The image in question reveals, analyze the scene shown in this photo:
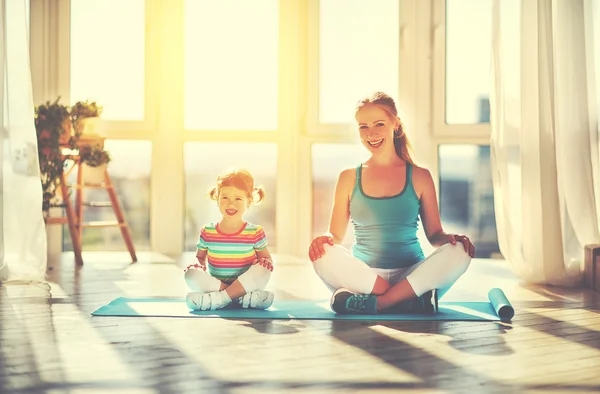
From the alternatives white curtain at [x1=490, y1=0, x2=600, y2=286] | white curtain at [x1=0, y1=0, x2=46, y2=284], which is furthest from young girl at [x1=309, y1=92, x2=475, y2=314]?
white curtain at [x1=0, y1=0, x2=46, y2=284]

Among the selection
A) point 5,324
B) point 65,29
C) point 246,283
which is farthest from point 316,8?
point 5,324

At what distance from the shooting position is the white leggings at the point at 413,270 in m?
2.31

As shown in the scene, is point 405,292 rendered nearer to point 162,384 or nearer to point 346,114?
point 162,384

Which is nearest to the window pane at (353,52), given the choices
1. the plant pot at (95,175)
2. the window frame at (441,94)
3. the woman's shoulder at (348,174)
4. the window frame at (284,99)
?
the window frame at (284,99)

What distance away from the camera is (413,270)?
2365mm

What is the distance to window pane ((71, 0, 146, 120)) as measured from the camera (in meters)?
4.43

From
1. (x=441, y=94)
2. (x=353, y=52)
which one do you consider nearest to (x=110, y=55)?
(x=353, y=52)

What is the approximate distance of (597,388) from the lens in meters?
1.53

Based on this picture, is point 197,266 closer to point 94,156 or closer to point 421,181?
point 421,181

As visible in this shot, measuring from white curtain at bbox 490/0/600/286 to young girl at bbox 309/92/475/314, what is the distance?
0.94m

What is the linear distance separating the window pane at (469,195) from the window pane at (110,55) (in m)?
1.77

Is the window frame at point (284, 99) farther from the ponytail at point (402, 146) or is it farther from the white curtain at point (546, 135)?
the ponytail at point (402, 146)

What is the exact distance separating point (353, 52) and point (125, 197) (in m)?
1.54

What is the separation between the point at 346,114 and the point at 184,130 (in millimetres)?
923
